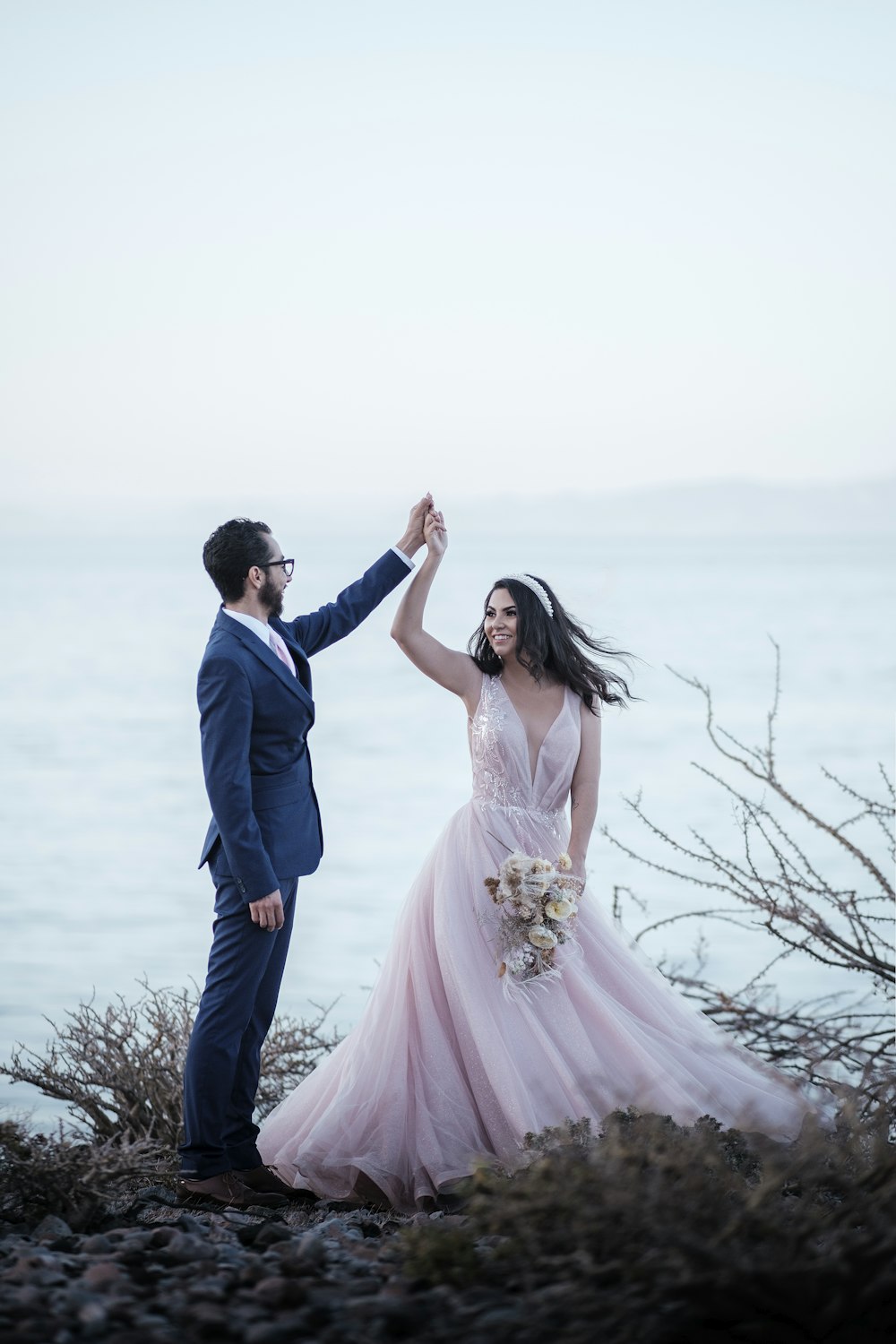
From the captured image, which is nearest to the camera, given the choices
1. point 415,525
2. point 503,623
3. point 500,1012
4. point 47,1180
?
point 47,1180

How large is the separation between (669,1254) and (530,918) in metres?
2.11

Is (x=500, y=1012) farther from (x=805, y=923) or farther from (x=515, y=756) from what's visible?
(x=805, y=923)

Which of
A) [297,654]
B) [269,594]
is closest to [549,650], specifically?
[297,654]

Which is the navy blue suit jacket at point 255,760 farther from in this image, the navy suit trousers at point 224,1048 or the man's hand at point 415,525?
the man's hand at point 415,525

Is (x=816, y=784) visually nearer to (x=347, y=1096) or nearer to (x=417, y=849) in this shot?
(x=417, y=849)

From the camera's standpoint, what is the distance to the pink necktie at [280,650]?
4520mm

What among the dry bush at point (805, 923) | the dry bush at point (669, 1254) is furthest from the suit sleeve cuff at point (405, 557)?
the dry bush at point (669, 1254)


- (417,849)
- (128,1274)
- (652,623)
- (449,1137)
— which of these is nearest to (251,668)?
(449,1137)

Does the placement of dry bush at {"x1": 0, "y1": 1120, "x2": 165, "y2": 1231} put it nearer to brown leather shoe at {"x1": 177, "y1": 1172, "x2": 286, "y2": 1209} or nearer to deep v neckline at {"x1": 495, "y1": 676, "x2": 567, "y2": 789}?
brown leather shoe at {"x1": 177, "y1": 1172, "x2": 286, "y2": 1209}

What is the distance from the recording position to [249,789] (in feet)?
14.1

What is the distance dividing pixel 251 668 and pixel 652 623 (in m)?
34.7

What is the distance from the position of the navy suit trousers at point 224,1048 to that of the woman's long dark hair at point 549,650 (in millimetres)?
1284

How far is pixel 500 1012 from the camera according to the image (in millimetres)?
4473

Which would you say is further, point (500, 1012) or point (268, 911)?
point (500, 1012)
